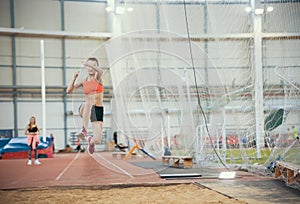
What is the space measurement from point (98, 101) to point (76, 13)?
15933mm

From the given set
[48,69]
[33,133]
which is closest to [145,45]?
[33,133]

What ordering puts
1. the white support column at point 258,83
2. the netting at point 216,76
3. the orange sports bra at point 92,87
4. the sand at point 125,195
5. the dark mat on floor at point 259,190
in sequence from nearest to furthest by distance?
the dark mat on floor at point 259,190 → the sand at point 125,195 → the orange sports bra at point 92,87 → the netting at point 216,76 → the white support column at point 258,83

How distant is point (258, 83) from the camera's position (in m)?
8.80

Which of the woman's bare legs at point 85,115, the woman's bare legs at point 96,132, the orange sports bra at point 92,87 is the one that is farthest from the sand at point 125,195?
the orange sports bra at point 92,87

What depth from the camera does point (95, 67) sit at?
5.89 metres

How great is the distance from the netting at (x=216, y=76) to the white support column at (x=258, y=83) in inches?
0.8

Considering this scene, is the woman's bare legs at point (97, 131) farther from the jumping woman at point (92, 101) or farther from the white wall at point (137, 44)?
the white wall at point (137, 44)

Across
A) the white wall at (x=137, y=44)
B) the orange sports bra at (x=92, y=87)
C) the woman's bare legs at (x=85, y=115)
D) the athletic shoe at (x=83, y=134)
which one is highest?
the white wall at (x=137, y=44)

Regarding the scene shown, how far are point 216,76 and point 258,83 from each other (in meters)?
1.50

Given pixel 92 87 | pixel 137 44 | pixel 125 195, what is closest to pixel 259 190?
pixel 125 195

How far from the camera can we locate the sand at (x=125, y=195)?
16.9 feet

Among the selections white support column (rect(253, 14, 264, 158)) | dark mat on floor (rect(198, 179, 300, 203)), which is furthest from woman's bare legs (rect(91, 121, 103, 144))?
white support column (rect(253, 14, 264, 158))

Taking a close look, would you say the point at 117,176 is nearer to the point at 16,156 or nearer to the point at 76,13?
the point at 16,156

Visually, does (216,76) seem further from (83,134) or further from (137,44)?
(83,134)
